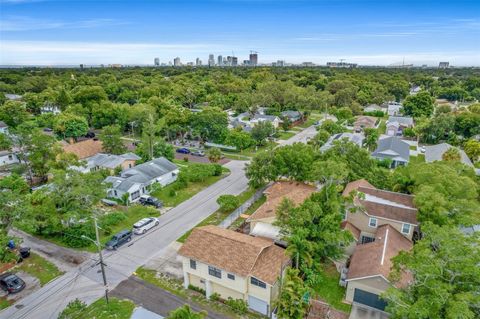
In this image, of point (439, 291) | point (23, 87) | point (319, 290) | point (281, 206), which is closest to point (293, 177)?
point (281, 206)

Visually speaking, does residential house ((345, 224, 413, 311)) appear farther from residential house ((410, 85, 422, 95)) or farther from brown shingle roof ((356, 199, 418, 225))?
residential house ((410, 85, 422, 95))

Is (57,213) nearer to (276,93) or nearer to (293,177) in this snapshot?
(293,177)

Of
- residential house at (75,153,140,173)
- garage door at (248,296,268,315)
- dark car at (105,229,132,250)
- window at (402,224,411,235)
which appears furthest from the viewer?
residential house at (75,153,140,173)

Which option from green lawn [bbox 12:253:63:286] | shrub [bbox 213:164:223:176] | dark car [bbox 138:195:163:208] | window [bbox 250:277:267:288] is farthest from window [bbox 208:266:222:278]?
shrub [bbox 213:164:223:176]

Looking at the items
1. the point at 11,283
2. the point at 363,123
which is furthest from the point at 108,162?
the point at 363,123

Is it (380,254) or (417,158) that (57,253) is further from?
(417,158)

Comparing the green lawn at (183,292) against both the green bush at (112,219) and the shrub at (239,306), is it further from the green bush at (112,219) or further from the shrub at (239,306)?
the green bush at (112,219)
